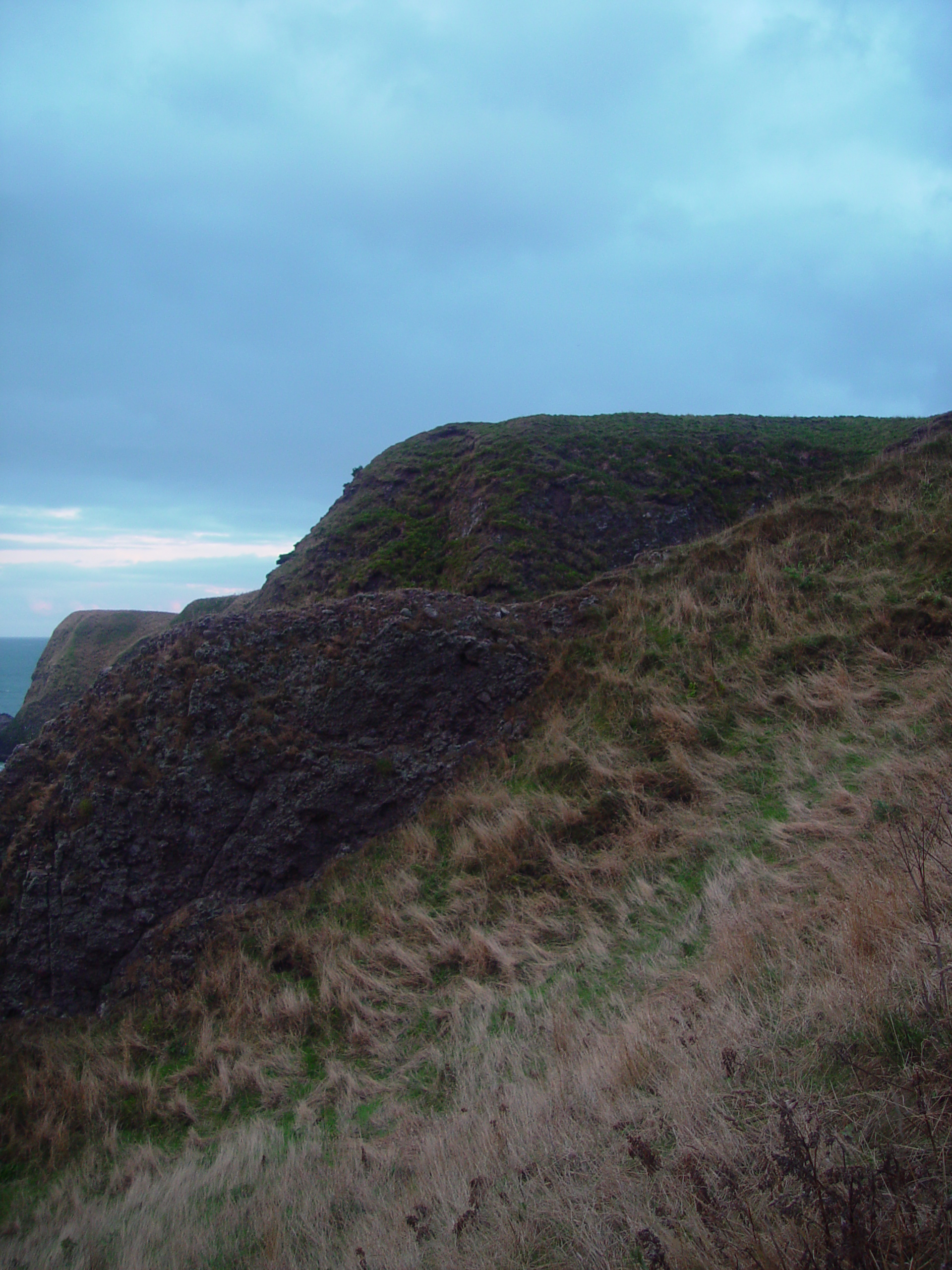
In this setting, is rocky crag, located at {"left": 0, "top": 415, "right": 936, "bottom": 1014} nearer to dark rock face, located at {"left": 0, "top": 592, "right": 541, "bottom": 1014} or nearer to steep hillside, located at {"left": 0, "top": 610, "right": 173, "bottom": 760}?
dark rock face, located at {"left": 0, "top": 592, "right": 541, "bottom": 1014}

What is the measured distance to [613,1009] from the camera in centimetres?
433

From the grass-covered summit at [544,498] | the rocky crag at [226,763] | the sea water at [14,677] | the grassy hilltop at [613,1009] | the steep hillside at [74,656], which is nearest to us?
the grassy hilltop at [613,1009]

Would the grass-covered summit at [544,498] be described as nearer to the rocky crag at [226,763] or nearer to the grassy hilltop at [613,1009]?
the rocky crag at [226,763]

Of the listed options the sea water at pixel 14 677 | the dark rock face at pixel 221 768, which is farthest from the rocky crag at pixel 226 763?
the sea water at pixel 14 677

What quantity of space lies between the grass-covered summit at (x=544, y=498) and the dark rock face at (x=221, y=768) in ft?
33.5

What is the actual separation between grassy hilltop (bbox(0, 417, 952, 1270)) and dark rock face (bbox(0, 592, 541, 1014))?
0.55 m

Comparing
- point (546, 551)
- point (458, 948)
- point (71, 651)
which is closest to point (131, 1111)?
point (458, 948)

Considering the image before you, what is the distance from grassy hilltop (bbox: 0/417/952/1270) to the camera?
7.70ft

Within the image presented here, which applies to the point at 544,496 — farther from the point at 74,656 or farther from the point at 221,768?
the point at 74,656

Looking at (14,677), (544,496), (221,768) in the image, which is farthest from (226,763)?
(14,677)

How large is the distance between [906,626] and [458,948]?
6.41 m

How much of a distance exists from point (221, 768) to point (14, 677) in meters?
103

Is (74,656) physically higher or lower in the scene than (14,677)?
higher

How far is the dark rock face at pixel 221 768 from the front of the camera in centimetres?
768
